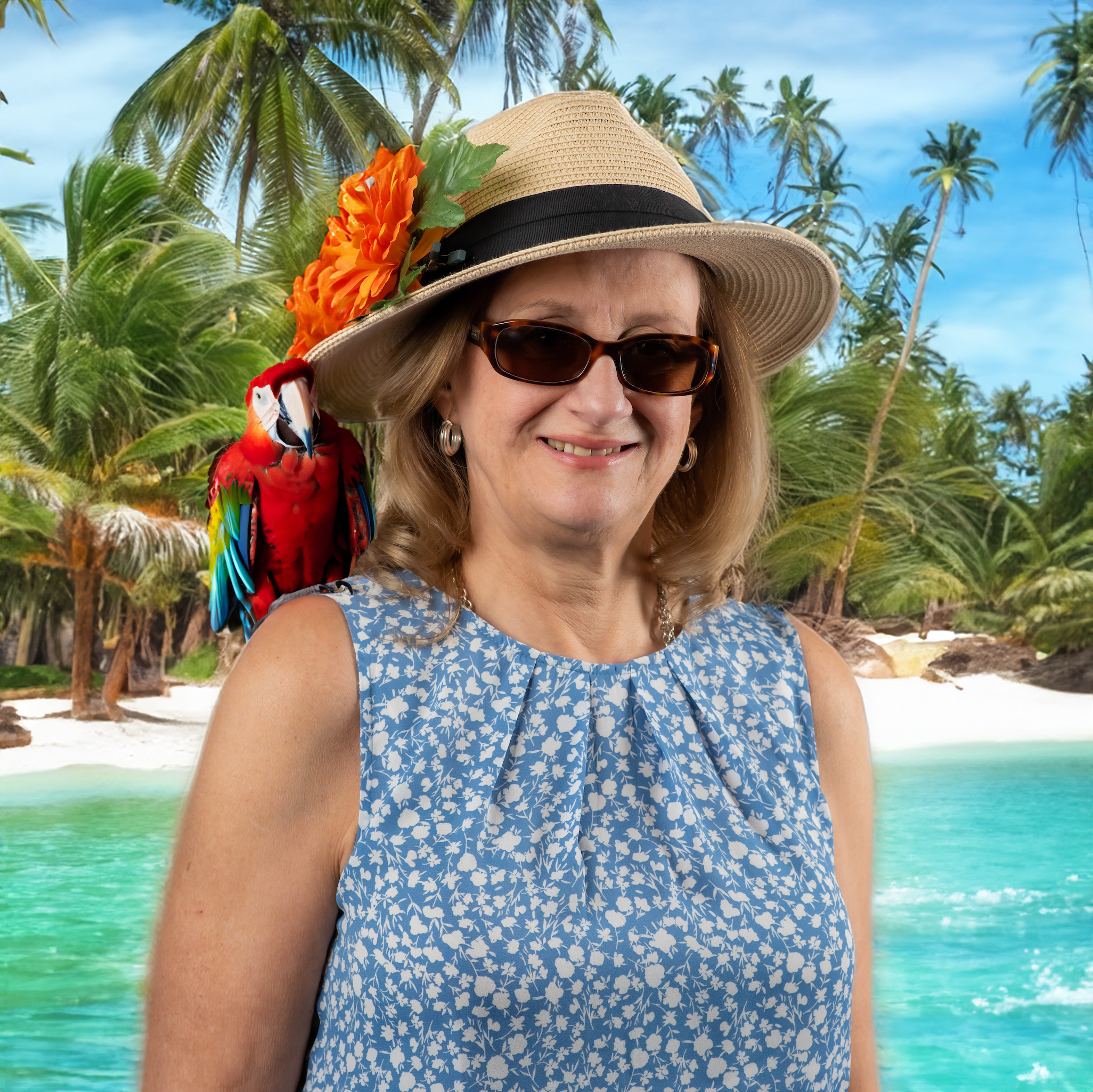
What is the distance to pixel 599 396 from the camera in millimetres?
818

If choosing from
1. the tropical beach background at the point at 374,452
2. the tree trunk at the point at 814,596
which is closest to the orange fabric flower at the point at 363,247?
the tropical beach background at the point at 374,452

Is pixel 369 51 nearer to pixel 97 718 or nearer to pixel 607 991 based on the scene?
pixel 97 718

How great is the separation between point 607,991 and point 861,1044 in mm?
319

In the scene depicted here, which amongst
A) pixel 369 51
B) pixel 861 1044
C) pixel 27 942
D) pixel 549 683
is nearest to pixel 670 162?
pixel 549 683

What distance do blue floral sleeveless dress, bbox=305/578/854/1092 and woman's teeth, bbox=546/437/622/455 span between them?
Result: 162mm

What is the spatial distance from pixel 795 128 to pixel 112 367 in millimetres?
11816

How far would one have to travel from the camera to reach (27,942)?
33.5ft

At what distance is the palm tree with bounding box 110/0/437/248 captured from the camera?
11461 millimetres

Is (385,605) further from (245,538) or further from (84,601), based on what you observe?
(84,601)

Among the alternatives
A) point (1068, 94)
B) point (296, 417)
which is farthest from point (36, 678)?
point (1068, 94)

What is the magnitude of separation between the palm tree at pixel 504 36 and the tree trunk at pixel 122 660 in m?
6.14

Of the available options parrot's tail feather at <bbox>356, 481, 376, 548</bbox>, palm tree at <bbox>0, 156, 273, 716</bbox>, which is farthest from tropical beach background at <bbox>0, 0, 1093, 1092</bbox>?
parrot's tail feather at <bbox>356, 481, 376, 548</bbox>

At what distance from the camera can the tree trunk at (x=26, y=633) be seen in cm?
1167

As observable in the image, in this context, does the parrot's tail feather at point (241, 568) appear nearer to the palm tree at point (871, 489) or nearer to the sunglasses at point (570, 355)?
the sunglasses at point (570, 355)
